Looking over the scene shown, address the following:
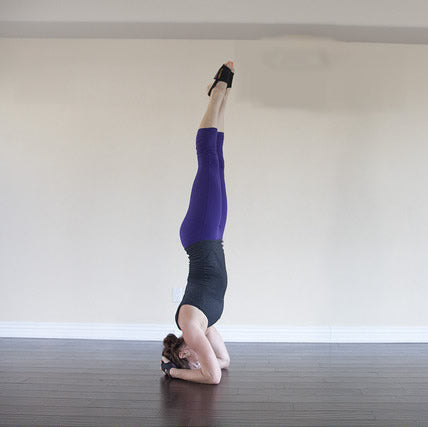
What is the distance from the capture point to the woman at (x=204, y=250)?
8.84ft

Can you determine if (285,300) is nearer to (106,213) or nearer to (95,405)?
(106,213)

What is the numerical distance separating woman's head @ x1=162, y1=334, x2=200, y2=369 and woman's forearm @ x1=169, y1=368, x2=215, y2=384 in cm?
6

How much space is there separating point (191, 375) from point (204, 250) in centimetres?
74

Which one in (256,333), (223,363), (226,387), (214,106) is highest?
(214,106)

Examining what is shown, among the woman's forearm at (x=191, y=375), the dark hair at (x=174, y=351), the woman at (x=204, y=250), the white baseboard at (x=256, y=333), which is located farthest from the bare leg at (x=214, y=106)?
the white baseboard at (x=256, y=333)

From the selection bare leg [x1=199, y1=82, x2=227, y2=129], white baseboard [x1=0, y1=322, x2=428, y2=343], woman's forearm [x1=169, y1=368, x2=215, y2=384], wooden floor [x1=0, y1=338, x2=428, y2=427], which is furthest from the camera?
white baseboard [x1=0, y1=322, x2=428, y2=343]

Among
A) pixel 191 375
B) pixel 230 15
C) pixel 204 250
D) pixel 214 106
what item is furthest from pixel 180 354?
pixel 230 15

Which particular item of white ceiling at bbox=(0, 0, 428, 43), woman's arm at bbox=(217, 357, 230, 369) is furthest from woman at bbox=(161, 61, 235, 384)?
white ceiling at bbox=(0, 0, 428, 43)

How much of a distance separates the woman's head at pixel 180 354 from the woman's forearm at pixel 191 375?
0.06 m

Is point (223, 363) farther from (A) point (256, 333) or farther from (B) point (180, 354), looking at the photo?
(A) point (256, 333)

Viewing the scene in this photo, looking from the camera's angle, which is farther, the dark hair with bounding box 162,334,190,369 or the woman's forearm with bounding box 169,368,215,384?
the dark hair with bounding box 162,334,190,369

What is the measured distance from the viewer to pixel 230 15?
Answer: 363cm

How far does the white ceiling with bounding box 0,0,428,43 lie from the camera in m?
3.64

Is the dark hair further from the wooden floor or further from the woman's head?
the wooden floor
